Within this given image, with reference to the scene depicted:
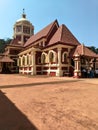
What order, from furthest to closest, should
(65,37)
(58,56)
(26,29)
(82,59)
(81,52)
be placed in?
(26,29) < (65,37) < (58,56) < (82,59) < (81,52)

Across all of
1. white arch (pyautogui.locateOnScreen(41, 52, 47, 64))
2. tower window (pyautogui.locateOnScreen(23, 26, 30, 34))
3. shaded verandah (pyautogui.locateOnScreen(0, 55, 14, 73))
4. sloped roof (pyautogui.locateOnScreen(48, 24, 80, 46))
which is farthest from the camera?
tower window (pyautogui.locateOnScreen(23, 26, 30, 34))

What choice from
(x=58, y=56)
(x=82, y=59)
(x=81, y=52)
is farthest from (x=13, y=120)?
(x=58, y=56)

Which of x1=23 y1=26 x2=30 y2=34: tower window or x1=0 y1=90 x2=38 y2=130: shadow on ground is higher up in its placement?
x1=23 y1=26 x2=30 y2=34: tower window

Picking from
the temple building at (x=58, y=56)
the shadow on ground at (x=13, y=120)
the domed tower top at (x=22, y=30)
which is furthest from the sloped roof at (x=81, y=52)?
the domed tower top at (x=22, y=30)

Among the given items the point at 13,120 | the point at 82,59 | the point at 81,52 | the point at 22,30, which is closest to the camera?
the point at 13,120

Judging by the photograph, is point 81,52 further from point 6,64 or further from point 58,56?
point 6,64

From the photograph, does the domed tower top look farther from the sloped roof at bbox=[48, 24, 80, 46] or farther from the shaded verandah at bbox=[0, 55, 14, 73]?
the sloped roof at bbox=[48, 24, 80, 46]

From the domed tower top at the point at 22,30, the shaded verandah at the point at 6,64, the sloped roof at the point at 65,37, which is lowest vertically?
the shaded verandah at the point at 6,64

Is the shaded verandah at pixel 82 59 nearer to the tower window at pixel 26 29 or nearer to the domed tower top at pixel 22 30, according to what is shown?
the domed tower top at pixel 22 30

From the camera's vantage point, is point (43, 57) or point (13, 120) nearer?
point (13, 120)

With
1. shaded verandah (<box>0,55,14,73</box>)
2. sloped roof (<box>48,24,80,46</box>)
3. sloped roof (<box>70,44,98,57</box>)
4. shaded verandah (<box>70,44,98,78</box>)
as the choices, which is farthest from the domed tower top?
shaded verandah (<box>70,44,98,78</box>)

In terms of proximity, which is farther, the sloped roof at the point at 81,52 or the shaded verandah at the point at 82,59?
the sloped roof at the point at 81,52

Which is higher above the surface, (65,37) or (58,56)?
(65,37)

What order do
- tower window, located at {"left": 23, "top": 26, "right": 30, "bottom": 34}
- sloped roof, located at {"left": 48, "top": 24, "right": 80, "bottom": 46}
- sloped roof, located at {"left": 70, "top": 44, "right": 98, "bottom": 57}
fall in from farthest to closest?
tower window, located at {"left": 23, "top": 26, "right": 30, "bottom": 34}, sloped roof, located at {"left": 48, "top": 24, "right": 80, "bottom": 46}, sloped roof, located at {"left": 70, "top": 44, "right": 98, "bottom": 57}
